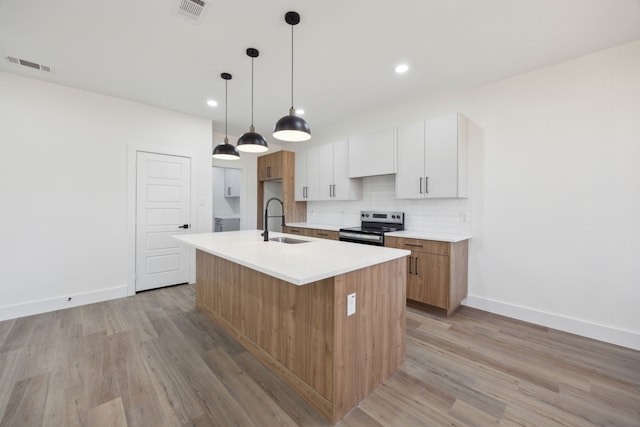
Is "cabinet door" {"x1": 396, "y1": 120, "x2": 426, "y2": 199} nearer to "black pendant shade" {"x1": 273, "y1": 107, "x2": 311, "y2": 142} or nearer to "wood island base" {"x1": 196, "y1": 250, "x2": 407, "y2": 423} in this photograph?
"wood island base" {"x1": 196, "y1": 250, "x2": 407, "y2": 423}

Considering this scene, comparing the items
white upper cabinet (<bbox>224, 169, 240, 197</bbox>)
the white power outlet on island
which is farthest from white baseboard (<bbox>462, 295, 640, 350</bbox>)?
white upper cabinet (<bbox>224, 169, 240, 197</bbox>)

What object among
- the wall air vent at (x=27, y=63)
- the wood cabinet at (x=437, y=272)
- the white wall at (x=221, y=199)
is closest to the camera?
the wall air vent at (x=27, y=63)

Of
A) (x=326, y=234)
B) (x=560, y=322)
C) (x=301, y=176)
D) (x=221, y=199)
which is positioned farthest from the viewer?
(x=221, y=199)

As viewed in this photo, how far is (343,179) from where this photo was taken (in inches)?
175

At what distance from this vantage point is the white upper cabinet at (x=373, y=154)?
3.73 meters

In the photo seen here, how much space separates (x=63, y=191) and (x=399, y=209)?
4515 millimetres

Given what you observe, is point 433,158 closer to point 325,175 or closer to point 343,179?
point 343,179

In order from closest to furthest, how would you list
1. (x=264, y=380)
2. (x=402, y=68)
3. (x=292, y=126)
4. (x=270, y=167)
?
(x=264, y=380)
(x=292, y=126)
(x=402, y=68)
(x=270, y=167)

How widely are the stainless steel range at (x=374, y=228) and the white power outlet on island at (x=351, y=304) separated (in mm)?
1926

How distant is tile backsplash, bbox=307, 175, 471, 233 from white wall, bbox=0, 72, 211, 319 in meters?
3.13

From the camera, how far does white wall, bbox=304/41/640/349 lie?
2441mm

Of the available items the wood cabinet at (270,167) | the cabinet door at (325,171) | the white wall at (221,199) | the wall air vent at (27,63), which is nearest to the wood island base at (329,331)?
the cabinet door at (325,171)

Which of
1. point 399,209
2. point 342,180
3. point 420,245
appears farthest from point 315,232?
point 420,245

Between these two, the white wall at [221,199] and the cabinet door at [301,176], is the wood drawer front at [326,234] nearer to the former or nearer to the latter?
the cabinet door at [301,176]
